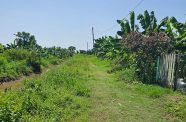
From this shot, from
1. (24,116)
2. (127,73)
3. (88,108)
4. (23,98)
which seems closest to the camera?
(24,116)

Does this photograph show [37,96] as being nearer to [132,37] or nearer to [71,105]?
[71,105]

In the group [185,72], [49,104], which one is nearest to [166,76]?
[185,72]

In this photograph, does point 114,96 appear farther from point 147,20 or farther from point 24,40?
point 24,40

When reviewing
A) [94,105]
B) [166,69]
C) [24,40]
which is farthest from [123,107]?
[24,40]

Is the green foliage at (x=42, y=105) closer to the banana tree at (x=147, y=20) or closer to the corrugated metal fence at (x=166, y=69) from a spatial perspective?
the corrugated metal fence at (x=166, y=69)

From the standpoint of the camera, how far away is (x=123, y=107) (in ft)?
38.4

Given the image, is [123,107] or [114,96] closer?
[123,107]

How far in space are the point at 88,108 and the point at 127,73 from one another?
966 centimetres

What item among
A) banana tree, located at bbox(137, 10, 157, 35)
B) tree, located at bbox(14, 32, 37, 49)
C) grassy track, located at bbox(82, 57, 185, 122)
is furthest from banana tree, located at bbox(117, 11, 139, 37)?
tree, located at bbox(14, 32, 37, 49)

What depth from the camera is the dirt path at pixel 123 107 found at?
10.2m

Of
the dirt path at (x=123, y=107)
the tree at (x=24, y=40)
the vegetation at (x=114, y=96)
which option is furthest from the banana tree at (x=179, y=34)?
the tree at (x=24, y=40)

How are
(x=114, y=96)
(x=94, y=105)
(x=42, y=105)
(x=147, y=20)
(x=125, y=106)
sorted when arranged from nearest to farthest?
(x=42, y=105) → (x=125, y=106) → (x=94, y=105) → (x=114, y=96) → (x=147, y=20)

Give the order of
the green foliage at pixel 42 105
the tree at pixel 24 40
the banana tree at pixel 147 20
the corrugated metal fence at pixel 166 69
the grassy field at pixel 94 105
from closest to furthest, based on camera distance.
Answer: the green foliage at pixel 42 105, the grassy field at pixel 94 105, the corrugated metal fence at pixel 166 69, the banana tree at pixel 147 20, the tree at pixel 24 40

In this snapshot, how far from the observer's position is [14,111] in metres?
8.31
